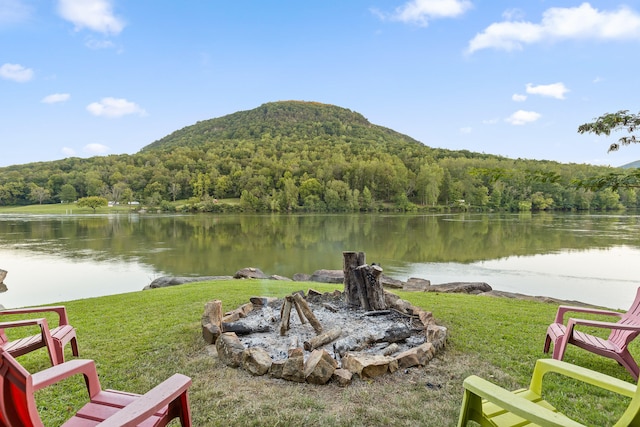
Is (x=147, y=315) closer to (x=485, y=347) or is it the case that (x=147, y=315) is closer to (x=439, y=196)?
(x=485, y=347)

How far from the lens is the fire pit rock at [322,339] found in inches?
133

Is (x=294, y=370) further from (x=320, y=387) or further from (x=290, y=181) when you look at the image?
(x=290, y=181)

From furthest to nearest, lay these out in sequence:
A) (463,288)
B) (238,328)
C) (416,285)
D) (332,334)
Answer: (416,285), (463,288), (238,328), (332,334)

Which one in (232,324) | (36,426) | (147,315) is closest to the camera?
(36,426)

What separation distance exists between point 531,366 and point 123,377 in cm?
411

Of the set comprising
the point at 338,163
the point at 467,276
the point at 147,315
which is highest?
the point at 338,163

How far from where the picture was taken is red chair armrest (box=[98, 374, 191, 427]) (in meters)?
1.64

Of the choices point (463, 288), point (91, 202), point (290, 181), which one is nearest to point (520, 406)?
point (463, 288)

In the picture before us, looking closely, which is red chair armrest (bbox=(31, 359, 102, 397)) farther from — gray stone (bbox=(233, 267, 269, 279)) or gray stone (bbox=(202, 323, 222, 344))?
gray stone (bbox=(233, 267, 269, 279))

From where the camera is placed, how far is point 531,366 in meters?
3.59

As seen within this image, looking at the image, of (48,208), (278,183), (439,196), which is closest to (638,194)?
(439,196)

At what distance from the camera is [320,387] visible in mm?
3176

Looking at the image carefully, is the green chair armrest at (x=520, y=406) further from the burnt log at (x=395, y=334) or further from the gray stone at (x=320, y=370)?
the burnt log at (x=395, y=334)

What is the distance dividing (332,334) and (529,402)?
2646 mm
